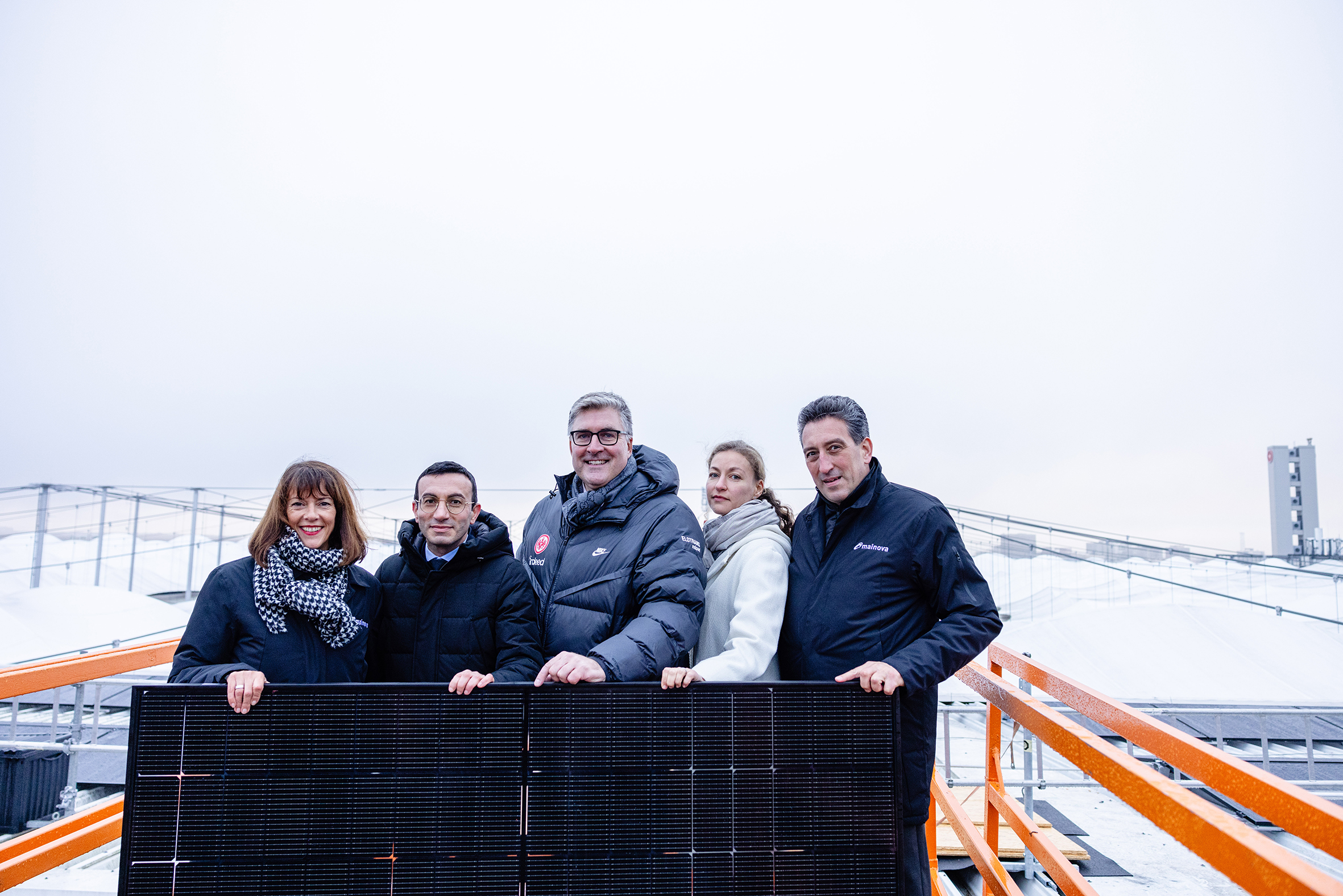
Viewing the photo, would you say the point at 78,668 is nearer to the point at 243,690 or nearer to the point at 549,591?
the point at 243,690

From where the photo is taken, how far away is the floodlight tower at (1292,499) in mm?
37906

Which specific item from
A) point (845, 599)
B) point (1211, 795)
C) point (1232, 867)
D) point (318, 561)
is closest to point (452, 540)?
point (318, 561)

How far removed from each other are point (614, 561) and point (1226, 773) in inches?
66.6

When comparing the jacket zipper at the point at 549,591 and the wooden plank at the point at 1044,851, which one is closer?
the wooden plank at the point at 1044,851

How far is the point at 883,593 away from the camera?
2467mm

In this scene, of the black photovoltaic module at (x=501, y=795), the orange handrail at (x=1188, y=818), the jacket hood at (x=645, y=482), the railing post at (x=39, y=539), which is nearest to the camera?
the orange handrail at (x=1188, y=818)

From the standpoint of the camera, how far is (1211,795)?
8227 mm

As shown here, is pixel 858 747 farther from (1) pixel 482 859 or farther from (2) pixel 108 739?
(2) pixel 108 739

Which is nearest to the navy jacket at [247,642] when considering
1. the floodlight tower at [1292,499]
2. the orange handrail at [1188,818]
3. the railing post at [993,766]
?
the orange handrail at [1188,818]

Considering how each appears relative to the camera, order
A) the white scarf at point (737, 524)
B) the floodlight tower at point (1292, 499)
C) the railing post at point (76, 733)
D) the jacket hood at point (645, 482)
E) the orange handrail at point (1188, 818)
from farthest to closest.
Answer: the floodlight tower at point (1292, 499)
the railing post at point (76, 733)
the white scarf at point (737, 524)
the jacket hood at point (645, 482)
the orange handrail at point (1188, 818)

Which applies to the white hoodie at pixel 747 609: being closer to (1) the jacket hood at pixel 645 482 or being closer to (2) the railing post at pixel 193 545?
(1) the jacket hood at pixel 645 482

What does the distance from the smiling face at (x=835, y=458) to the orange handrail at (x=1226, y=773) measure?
927 millimetres

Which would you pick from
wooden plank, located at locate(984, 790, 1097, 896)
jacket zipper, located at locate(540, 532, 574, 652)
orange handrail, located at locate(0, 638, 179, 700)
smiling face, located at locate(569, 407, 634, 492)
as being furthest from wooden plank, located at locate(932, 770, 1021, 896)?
orange handrail, located at locate(0, 638, 179, 700)

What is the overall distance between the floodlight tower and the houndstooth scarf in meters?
47.7
